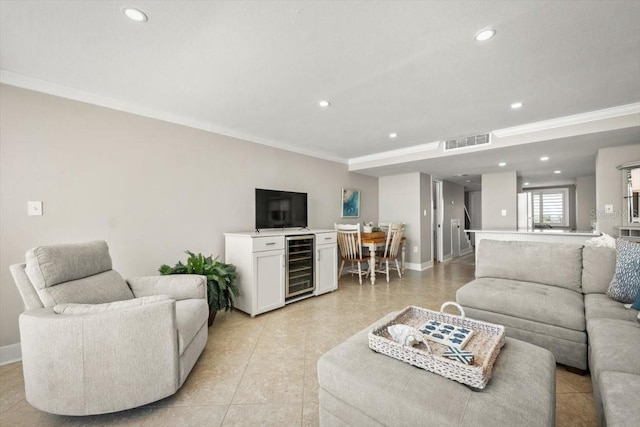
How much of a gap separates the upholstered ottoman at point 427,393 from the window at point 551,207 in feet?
27.1

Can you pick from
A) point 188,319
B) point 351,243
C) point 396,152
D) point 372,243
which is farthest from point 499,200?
point 188,319

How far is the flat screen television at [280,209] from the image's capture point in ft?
11.5

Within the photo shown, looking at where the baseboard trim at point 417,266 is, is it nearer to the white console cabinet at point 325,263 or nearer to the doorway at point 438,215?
the doorway at point 438,215

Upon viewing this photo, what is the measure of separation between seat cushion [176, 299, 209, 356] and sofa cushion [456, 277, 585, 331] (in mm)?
2138

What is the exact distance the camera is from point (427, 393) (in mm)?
996

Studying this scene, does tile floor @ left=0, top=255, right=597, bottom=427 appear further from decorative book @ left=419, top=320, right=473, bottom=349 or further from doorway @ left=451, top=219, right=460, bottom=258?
doorway @ left=451, top=219, right=460, bottom=258

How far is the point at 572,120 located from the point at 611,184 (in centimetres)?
121

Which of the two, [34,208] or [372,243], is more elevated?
[34,208]

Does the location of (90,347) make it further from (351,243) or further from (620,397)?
(351,243)

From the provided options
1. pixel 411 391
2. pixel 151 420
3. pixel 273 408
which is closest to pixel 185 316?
pixel 151 420

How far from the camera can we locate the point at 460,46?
69.0 inches

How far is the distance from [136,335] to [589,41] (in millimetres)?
3189

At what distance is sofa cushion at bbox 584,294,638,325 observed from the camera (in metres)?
1.71

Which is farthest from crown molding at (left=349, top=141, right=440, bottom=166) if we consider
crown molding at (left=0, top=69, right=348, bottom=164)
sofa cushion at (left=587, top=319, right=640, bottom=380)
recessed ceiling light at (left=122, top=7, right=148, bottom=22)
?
recessed ceiling light at (left=122, top=7, right=148, bottom=22)
